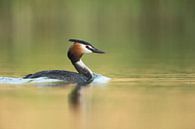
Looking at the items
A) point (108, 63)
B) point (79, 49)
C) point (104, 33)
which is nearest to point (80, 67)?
point (79, 49)

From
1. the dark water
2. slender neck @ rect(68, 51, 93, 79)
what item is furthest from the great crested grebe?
the dark water

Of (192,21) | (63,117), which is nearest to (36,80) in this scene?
(63,117)

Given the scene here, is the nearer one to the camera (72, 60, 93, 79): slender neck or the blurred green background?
(72, 60, 93, 79): slender neck

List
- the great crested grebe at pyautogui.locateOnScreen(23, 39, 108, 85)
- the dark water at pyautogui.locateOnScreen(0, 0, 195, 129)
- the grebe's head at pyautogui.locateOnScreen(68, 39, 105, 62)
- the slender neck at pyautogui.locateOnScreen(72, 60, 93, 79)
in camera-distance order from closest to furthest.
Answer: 1. the dark water at pyautogui.locateOnScreen(0, 0, 195, 129)
2. the great crested grebe at pyautogui.locateOnScreen(23, 39, 108, 85)
3. the slender neck at pyautogui.locateOnScreen(72, 60, 93, 79)
4. the grebe's head at pyautogui.locateOnScreen(68, 39, 105, 62)

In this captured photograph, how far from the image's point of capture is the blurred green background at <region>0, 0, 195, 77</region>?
23.6 m

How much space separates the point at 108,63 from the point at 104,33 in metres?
14.0

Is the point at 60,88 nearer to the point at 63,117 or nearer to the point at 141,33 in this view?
the point at 63,117

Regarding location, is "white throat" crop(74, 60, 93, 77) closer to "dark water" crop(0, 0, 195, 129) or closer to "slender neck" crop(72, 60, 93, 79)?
"slender neck" crop(72, 60, 93, 79)

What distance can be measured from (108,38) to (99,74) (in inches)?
561

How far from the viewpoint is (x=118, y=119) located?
1525cm

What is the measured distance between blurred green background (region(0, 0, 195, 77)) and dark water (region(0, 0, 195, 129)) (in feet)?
0.08

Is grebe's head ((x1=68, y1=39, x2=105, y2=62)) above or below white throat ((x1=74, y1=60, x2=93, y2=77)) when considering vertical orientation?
above

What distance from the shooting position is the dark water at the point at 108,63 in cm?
1548

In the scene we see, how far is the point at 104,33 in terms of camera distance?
3778 centimetres
